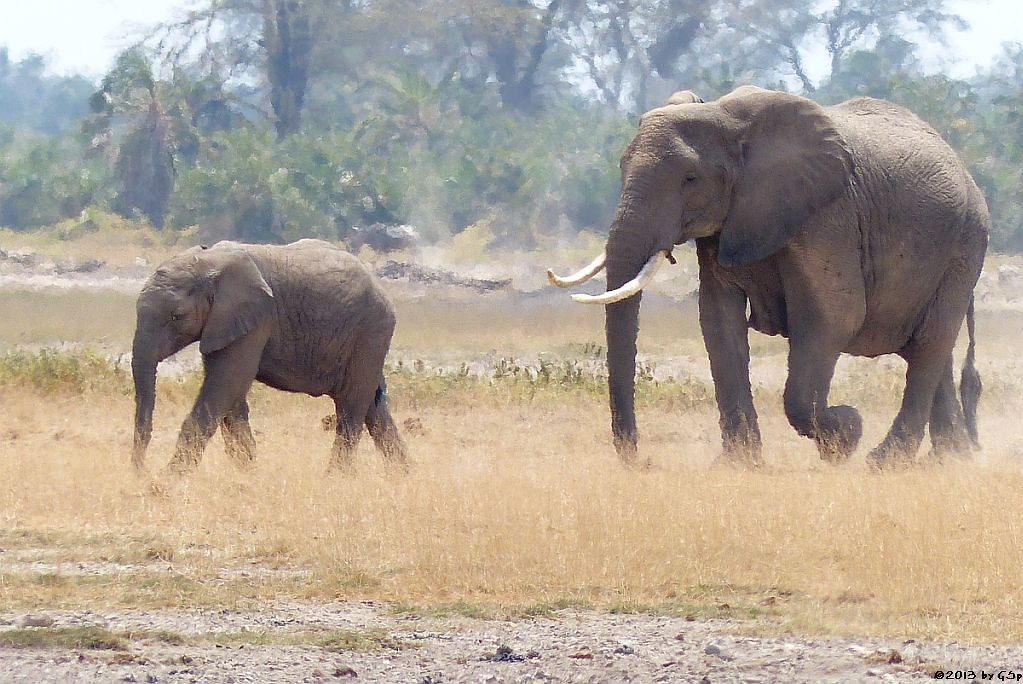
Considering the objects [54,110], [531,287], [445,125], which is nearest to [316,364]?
[531,287]

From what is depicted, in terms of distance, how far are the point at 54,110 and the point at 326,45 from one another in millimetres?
36704

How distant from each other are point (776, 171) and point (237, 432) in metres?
3.80

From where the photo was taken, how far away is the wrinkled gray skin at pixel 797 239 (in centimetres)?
1100

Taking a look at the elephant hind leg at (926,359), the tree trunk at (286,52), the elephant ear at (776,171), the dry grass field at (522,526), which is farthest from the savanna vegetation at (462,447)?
the tree trunk at (286,52)

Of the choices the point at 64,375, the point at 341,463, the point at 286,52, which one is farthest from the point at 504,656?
the point at 286,52

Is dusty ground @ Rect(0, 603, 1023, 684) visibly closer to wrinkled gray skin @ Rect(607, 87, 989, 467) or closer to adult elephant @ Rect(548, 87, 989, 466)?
adult elephant @ Rect(548, 87, 989, 466)

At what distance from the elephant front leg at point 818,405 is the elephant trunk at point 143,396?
386 centimetres

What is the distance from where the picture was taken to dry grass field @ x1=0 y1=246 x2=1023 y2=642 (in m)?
7.73

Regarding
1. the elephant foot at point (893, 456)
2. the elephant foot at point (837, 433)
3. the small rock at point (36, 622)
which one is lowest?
the small rock at point (36, 622)

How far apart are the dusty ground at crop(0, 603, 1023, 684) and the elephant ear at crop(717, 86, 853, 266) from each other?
4276mm

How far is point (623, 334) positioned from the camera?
11000mm

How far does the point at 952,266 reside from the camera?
12273 millimetres

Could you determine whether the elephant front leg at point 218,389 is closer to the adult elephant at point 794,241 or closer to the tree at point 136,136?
the adult elephant at point 794,241

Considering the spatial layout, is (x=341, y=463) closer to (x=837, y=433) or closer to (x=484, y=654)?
(x=837, y=433)
